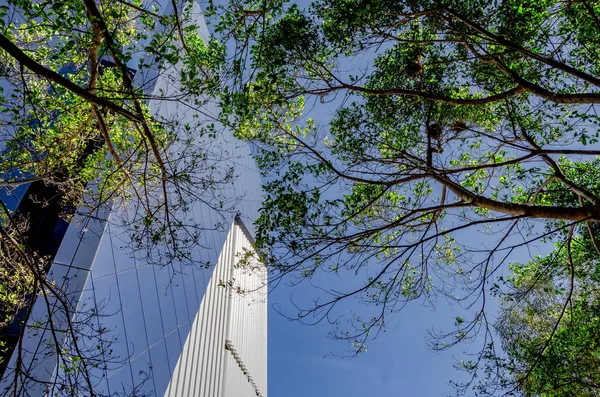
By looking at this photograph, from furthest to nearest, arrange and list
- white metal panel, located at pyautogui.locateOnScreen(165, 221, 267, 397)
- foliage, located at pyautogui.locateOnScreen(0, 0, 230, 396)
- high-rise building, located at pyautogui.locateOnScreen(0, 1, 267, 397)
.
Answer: white metal panel, located at pyautogui.locateOnScreen(165, 221, 267, 397), high-rise building, located at pyautogui.locateOnScreen(0, 1, 267, 397), foliage, located at pyautogui.locateOnScreen(0, 0, 230, 396)

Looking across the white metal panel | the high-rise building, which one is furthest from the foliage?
the white metal panel

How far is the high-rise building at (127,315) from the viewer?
606 centimetres

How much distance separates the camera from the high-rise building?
19.9 ft

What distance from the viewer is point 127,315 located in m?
8.42

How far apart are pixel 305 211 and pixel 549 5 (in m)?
4.93

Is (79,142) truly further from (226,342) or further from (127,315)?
(226,342)

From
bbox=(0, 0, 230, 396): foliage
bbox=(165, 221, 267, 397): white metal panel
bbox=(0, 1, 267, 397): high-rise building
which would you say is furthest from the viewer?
bbox=(165, 221, 267, 397): white metal panel

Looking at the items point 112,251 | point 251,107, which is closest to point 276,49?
point 251,107

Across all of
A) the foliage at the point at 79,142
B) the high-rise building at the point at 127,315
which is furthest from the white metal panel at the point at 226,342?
the foliage at the point at 79,142

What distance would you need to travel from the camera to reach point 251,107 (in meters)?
7.25

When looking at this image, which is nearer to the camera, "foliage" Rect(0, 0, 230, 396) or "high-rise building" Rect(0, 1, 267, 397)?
"foliage" Rect(0, 0, 230, 396)

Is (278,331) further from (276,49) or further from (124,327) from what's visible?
(276,49)

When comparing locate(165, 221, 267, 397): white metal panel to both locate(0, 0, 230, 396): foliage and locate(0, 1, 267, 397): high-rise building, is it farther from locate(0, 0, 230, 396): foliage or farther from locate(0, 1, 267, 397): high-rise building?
locate(0, 0, 230, 396): foliage

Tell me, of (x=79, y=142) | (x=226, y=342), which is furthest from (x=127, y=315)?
(x=226, y=342)
